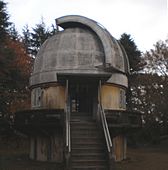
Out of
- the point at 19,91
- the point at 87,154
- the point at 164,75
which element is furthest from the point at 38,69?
the point at 164,75

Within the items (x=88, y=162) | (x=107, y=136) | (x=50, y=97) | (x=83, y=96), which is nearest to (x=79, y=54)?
(x=50, y=97)

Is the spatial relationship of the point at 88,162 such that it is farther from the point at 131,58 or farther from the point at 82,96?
the point at 131,58

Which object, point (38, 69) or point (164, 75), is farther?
point (164, 75)

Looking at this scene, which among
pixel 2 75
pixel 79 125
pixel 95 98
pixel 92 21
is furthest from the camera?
pixel 2 75

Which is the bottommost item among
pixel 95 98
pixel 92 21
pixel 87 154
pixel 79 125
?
pixel 87 154

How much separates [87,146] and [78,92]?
25.1 feet

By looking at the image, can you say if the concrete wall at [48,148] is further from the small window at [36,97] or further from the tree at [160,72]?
the tree at [160,72]

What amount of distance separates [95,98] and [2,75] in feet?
29.6

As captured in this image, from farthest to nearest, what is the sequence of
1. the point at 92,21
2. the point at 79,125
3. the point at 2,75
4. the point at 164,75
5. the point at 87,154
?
the point at 164,75
the point at 2,75
the point at 92,21
the point at 79,125
the point at 87,154

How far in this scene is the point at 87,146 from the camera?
826 inches

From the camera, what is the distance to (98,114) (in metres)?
Answer: 23.8

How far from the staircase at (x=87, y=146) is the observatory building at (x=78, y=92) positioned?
0.06 meters

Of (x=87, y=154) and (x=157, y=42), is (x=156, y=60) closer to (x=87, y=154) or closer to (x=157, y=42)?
(x=157, y=42)

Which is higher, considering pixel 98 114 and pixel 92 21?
pixel 92 21
